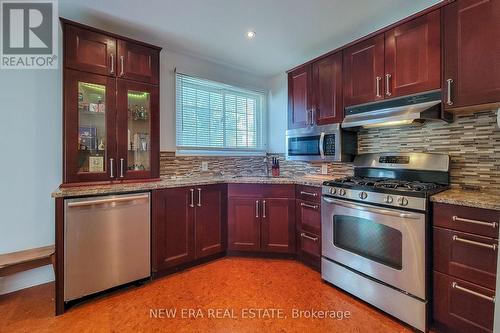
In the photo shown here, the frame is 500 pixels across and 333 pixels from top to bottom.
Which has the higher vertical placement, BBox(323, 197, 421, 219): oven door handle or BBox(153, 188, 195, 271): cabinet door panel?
BBox(323, 197, 421, 219): oven door handle

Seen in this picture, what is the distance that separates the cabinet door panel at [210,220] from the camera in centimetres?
265

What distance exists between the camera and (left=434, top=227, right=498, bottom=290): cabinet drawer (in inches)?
55.3

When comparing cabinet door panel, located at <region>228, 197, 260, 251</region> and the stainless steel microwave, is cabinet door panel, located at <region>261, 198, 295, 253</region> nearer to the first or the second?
cabinet door panel, located at <region>228, 197, 260, 251</region>

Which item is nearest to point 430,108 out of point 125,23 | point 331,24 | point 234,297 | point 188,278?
point 331,24

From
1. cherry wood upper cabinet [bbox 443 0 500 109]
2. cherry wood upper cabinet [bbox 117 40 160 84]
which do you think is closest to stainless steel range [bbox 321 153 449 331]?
cherry wood upper cabinet [bbox 443 0 500 109]

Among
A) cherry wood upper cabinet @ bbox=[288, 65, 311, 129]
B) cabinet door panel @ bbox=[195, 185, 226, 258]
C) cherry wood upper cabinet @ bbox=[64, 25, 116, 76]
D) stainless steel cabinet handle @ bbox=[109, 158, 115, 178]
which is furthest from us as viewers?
cherry wood upper cabinet @ bbox=[288, 65, 311, 129]

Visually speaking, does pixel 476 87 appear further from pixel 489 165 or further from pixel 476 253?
pixel 476 253

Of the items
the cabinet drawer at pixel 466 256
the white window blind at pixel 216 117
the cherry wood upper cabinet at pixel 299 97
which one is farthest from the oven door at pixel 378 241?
the white window blind at pixel 216 117

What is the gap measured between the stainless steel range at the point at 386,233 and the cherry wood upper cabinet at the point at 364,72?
626mm

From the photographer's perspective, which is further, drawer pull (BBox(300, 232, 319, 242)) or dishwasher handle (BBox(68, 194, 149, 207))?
drawer pull (BBox(300, 232, 319, 242))

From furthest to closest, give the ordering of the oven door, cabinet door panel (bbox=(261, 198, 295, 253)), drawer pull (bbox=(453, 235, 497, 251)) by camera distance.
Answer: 1. cabinet door panel (bbox=(261, 198, 295, 253))
2. the oven door
3. drawer pull (bbox=(453, 235, 497, 251))

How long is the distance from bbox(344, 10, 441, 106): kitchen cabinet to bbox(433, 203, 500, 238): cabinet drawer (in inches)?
37.2

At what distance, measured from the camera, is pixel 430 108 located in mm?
1836

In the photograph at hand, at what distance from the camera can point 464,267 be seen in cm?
150
